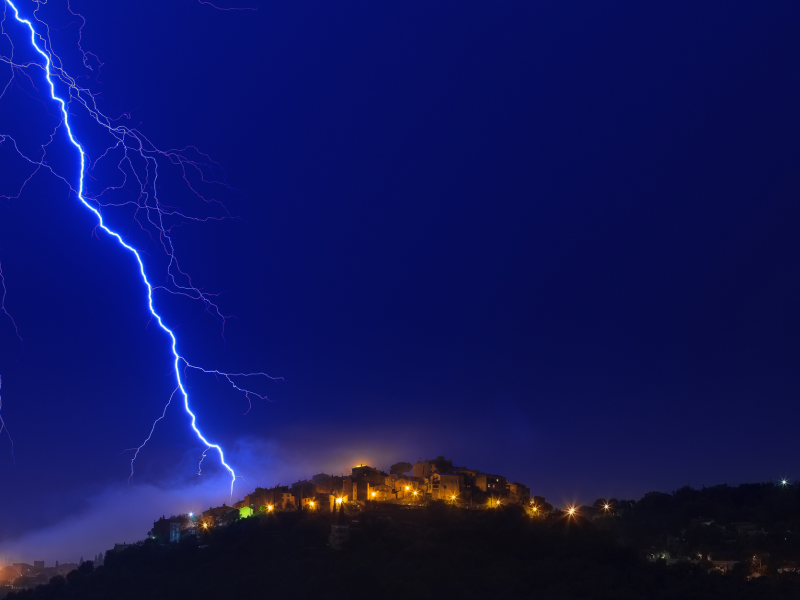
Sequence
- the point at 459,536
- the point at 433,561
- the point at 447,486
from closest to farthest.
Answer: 1. the point at 433,561
2. the point at 459,536
3. the point at 447,486

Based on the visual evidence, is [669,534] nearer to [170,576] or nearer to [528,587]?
[528,587]

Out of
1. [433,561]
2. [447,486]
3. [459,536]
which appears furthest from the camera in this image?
[447,486]

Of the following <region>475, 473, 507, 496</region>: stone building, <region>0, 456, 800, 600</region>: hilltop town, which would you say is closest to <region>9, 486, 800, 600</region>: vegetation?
<region>0, 456, 800, 600</region>: hilltop town

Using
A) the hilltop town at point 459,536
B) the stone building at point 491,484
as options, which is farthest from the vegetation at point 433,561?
the stone building at point 491,484

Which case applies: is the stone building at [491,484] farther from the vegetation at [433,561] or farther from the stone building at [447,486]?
the vegetation at [433,561]

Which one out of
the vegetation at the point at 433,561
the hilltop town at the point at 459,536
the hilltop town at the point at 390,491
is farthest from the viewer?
the hilltop town at the point at 390,491

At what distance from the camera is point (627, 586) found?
81.3ft

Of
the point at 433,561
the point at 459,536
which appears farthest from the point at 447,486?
the point at 433,561

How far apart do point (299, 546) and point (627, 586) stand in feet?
40.1

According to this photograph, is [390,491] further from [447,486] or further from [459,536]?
[459,536]

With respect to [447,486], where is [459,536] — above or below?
below

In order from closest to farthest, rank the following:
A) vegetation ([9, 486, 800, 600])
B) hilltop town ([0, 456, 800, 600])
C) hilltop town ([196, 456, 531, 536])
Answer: vegetation ([9, 486, 800, 600])
hilltop town ([0, 456, 800, 600])
hilltop town ([196, 456, 531, 536])

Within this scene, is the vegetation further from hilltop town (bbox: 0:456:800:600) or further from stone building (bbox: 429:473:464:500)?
stone building (bbox: 429:473:464:500)

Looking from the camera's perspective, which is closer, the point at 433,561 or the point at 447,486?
→ the point at 433,561
